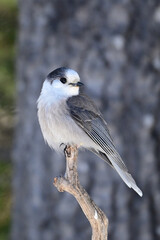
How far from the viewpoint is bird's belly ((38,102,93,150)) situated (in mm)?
3975

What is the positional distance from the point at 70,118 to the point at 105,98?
1.06 meters

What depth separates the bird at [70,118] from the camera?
13.0 feet

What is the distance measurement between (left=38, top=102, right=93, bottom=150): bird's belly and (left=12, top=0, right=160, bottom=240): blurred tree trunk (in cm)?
108

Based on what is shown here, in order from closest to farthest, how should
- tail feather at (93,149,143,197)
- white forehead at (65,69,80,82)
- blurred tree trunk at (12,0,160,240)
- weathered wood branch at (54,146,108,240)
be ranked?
1. weathered wood branch at (54,146,108,240)
2. tail feather at (93,149,143,197)
3. white forehead at (65,69,80,82)
4. blurred tree trunk at (12,0,160,240)

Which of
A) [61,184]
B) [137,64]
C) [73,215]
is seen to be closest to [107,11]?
[137,64]

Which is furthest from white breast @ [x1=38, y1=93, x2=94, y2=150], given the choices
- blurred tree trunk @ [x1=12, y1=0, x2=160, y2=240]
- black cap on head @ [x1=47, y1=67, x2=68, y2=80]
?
blurred tree trunk @ [x1=12, y1=0, x2=160, y2=240]

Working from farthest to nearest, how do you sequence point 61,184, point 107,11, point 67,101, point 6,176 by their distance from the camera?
point 6,176 → point 107,11 → point 67,101 → point 61,184

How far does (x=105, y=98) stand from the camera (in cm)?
509

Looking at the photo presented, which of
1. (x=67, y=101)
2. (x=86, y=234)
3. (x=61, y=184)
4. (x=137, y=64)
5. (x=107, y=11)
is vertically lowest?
(x=61, y=184)

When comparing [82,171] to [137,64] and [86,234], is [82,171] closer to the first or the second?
[86,234]

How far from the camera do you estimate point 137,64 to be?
5152 millimetres

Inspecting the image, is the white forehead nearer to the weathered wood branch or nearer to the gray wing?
the gray wing

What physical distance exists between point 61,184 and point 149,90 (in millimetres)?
2096

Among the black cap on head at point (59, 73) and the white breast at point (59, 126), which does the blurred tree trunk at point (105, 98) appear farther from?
the white breast at point (59, 126)
